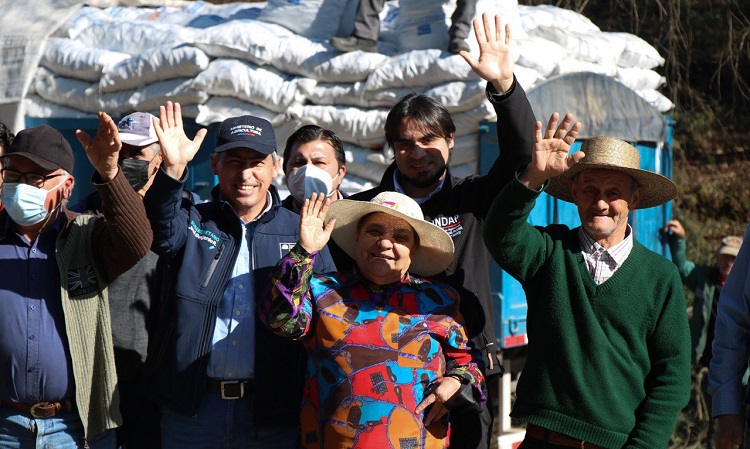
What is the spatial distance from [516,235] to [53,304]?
1422 millimetres

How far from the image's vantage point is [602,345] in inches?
114

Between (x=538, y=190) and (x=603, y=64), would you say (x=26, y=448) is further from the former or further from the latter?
(x=603, y=64)

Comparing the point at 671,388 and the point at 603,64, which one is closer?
the point at 671,388

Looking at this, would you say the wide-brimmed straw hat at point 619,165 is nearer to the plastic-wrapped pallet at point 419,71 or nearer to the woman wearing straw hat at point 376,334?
the woman wearing straw hat at point 376,334

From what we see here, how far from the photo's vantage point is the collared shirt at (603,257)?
117 inches

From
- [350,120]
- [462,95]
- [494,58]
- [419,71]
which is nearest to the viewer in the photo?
[494,58]

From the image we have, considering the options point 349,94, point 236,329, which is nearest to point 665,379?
point 236,329

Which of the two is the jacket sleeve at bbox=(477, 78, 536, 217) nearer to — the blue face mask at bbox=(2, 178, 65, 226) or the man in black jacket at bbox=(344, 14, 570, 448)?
the man in black jacket at bbox=(344, 14, 570, 448)

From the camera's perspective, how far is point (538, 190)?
2826 mm

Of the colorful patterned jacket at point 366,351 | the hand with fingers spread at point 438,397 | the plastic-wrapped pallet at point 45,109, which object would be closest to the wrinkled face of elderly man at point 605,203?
the colorful patterned jacket at point 366,351

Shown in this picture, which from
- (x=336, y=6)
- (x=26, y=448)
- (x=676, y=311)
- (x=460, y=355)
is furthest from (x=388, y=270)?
(x=336, y=6)

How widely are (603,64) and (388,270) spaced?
4.62 meters

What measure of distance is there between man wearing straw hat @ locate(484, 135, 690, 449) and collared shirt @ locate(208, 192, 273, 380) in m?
0.79

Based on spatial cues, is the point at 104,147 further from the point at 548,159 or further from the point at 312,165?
the point at 548,159
